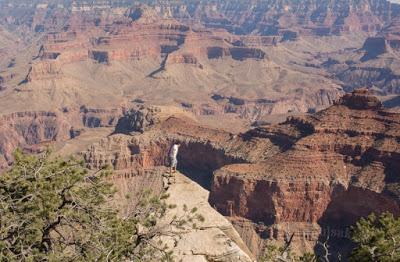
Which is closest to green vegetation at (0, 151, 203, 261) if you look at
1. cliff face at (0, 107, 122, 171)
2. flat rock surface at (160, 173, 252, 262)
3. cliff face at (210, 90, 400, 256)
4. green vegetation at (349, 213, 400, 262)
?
flat rock surface at (160, 173, 252, 262)

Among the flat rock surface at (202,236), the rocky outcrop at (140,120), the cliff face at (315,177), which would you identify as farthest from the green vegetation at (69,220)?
the rocky outcrop at (140,120)

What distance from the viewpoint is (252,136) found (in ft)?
298

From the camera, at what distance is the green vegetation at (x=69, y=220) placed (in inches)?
876

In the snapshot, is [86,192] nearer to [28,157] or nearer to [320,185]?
[28,157]

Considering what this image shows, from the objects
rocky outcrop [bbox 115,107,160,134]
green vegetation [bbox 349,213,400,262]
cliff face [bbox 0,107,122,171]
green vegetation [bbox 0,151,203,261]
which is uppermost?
green vegetation [bbox 0,151,203,261]

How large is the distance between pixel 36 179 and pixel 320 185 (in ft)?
190

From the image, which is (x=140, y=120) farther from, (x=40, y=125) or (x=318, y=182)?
(x=40, y=125)

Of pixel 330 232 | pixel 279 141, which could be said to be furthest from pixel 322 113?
pixel 330 232

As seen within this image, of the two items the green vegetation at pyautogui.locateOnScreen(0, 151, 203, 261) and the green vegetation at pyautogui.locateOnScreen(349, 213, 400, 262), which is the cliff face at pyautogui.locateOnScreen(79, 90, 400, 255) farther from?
the green vegetation at pyautogui.locateOnScreen(0, 151, 203, 261)

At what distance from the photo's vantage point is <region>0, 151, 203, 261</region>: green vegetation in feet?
73.0

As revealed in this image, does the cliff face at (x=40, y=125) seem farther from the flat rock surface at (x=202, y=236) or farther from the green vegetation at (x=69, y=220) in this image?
the green vegetation at (x=69, y=220)

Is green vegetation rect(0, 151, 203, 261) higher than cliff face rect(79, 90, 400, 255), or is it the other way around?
green vegetation rect(0, 151, 203, 261)

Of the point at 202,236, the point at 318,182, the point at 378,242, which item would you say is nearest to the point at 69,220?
the point at 202,236

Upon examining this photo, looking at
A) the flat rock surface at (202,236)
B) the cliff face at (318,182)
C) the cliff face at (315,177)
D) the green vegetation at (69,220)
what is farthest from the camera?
the cliff face at (318,182)
